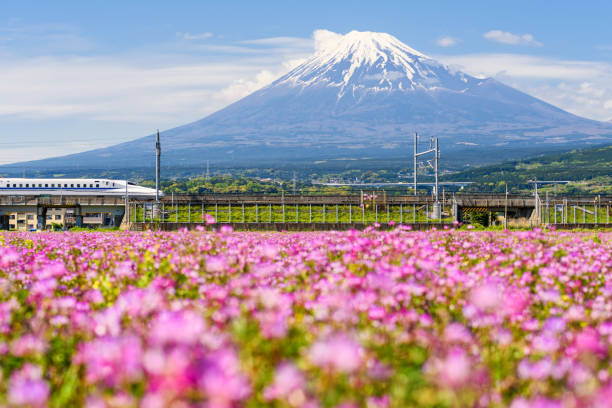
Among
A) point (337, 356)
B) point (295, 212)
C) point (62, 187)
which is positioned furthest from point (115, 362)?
point (62, 187)

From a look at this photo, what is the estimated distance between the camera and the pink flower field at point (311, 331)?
2.91 meters

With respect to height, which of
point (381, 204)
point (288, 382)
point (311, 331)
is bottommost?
point (381, 204)

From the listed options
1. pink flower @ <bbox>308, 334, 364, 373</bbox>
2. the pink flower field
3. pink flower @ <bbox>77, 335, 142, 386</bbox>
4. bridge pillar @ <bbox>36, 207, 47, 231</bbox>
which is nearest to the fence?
bridge pillar @ <bbox>36, 207, 47, 231</bbox>

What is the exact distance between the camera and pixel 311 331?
14.0 feet

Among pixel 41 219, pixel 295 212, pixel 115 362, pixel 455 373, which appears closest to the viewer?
pixel 455 373

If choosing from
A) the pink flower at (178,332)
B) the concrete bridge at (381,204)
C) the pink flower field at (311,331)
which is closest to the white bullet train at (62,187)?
the concrete bridge at (381,204)

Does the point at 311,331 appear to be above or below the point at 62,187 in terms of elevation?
below

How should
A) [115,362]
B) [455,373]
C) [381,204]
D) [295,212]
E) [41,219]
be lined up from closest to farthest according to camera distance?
[455,373] → [115,362] → [381,204] → [295,212] → [41,219]

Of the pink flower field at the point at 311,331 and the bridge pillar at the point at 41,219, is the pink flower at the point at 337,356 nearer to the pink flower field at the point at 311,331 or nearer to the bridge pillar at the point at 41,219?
the pink flower field at the point at 311,331

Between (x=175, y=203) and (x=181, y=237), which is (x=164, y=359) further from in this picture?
(x=175, y=203)

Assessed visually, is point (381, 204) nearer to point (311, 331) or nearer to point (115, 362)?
point (311, 331)

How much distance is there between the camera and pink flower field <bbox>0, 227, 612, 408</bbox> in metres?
2.91

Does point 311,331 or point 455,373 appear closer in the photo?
point 455,373

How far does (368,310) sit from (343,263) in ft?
5.73
